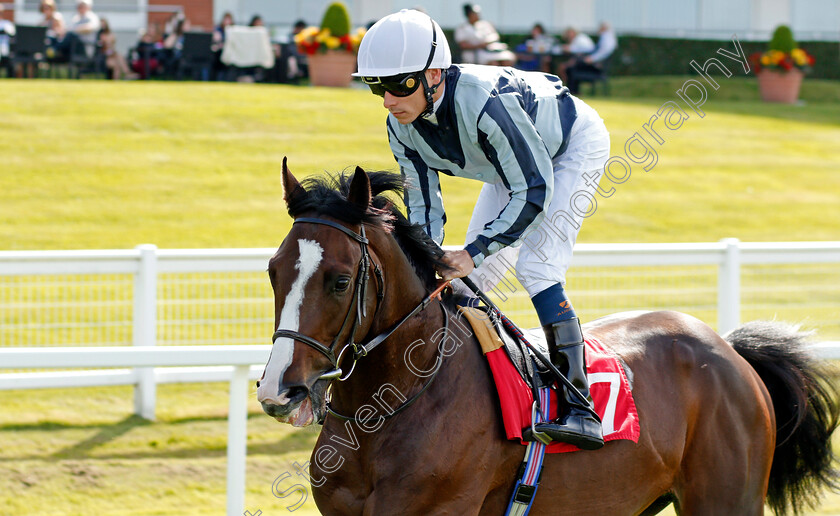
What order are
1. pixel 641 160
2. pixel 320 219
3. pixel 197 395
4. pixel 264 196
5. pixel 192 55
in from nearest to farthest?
pixel 320 219 → pixel 197 395 → pixel 264 196 → pixel 641 160 → pixel 192 55

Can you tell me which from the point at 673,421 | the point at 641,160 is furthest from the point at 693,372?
the point at 641,160

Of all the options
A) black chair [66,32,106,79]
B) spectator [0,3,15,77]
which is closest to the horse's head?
spectator [0,3,15,77]

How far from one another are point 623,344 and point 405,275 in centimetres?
94

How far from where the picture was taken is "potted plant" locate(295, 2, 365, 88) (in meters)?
14.9

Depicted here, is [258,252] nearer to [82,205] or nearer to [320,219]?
[320,219]

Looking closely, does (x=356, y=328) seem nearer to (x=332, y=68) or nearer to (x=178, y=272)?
(x=178, y=272)

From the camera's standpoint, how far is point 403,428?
2.49 m

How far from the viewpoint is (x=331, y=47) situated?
15039mm

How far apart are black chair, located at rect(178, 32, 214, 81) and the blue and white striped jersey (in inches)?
532

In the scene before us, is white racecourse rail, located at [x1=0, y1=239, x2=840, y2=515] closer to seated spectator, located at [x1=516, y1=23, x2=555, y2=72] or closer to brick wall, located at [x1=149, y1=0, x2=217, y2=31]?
seated spectator, located at [x1=516, y1=23, x2=555, y2=72]

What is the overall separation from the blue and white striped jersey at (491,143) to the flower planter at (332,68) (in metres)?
12.6

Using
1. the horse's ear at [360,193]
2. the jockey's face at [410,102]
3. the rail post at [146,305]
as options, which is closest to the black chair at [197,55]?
the rail post at [146,305]

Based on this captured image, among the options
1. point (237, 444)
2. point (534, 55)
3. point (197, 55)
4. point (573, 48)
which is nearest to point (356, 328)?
point (237, 444)

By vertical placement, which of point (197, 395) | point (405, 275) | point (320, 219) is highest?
point (320, 219)
